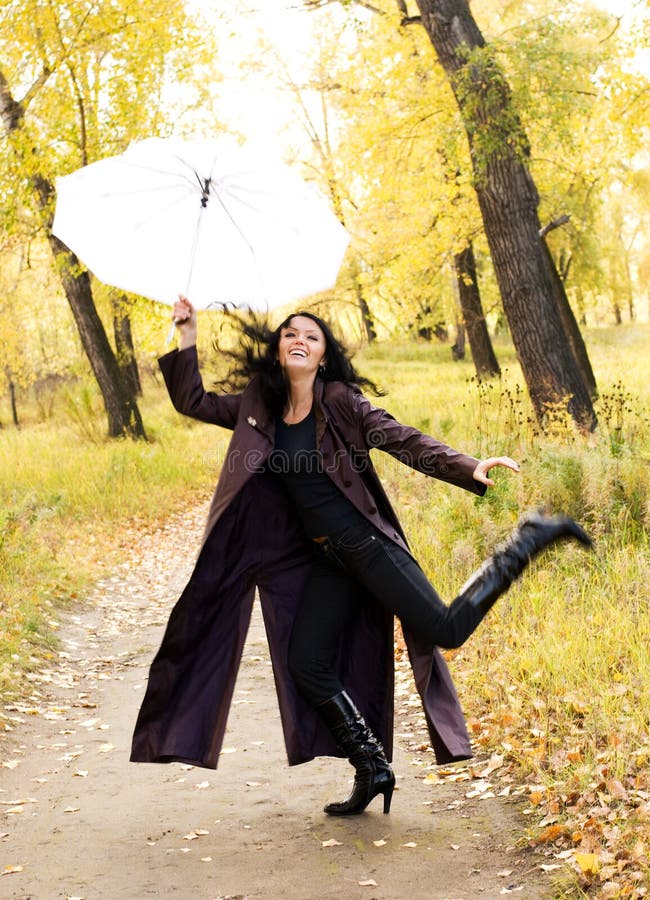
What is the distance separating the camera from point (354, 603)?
464 centimetres

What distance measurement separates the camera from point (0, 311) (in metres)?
26.7

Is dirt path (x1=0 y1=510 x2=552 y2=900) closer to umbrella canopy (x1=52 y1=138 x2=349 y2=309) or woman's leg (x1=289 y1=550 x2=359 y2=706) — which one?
woman's leg (x1=289 y1=550 x2=359 y2=706)

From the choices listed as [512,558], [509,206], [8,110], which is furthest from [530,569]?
[8,110]

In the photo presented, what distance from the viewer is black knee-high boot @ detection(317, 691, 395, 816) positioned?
4.54 meters

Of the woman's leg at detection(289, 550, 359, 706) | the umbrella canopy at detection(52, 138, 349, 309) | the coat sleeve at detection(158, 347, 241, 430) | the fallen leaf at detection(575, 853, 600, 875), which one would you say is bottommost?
the fallen leaf at detection(575, 853, 600, 875)

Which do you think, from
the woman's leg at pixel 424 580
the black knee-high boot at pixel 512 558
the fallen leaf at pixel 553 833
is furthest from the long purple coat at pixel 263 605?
the fallen leaf at pixel 553 833

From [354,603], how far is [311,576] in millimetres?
243

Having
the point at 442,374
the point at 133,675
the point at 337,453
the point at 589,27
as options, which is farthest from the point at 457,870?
the point at 442,374

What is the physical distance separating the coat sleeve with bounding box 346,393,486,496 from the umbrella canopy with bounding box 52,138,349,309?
926 millimetres

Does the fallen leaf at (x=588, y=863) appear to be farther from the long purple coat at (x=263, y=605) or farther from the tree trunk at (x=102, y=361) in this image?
the tree trunk at (x=102, y=361)

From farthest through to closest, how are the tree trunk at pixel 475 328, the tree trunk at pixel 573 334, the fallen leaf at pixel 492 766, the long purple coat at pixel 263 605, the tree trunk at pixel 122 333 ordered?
the tree trunk at pixel 475 328 < the tree trunk at pixel 122 333 < the tree trunk at pixel 573 334 < the fallen leaf at pixel 492 766 < the long purple coat at pixel 263 605

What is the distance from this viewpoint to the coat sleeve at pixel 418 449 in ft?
13.9

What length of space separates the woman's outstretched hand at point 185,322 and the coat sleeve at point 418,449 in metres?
0.83

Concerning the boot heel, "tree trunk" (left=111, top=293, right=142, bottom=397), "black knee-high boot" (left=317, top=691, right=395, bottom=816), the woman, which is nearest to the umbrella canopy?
the woman
